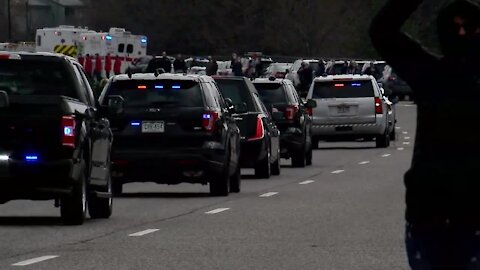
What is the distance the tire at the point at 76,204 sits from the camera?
17.6 meters

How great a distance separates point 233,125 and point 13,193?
724 centimetres

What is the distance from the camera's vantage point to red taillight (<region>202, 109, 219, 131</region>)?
22609 millimetres

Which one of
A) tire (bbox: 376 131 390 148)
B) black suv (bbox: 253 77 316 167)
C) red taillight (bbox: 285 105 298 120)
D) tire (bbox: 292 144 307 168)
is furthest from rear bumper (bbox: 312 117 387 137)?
red taillight (bbox: 285 105 298 120)

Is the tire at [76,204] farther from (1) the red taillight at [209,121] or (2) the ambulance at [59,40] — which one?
(2) the ambulance at [59,40]

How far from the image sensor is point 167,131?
2258 cm

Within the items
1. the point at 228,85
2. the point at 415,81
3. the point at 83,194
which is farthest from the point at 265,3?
the point at 415,81

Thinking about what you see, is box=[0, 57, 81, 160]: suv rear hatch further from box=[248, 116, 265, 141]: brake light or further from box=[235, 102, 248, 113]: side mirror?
box=[248, 116, 265, 141]: brake light

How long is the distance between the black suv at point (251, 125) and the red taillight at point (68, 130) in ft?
31.4

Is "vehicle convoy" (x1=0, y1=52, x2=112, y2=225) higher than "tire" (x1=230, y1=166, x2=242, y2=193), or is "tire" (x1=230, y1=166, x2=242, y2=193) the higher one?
"vehicle convoy" (x1=0, y1=52, x2=112, y2=225)

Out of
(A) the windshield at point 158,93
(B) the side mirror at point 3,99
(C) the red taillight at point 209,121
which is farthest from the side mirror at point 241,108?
(B) the side mirror at point 3,99

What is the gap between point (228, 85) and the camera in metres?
28.6

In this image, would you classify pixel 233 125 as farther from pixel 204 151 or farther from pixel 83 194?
pixel 83 194

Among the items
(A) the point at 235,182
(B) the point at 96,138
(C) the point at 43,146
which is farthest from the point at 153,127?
(C) the point at 43,146

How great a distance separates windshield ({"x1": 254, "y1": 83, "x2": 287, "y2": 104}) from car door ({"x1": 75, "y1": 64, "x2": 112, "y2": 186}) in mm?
13912
